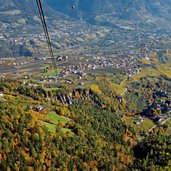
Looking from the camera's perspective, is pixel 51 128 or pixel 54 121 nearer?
pixel 51 128

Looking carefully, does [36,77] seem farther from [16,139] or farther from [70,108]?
[16,139]

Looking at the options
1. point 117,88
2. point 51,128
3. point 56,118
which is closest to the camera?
point 51,128

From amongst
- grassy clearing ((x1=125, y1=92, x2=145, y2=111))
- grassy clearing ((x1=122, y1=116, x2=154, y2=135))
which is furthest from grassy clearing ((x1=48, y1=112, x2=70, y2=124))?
grassy clearing ((x1=125, y1=92, x2=145, y2=111))

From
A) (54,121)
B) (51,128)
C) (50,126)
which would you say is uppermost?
(51,128)

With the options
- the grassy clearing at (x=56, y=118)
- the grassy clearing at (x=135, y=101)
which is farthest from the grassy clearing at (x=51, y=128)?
the grassy clearing at (x=135, y=101)

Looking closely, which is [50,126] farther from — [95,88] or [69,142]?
[95,88]

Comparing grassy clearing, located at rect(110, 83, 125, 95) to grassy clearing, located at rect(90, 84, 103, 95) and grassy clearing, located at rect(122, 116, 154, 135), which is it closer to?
grassy clearing, located at rect(90, 84, 103, 95)

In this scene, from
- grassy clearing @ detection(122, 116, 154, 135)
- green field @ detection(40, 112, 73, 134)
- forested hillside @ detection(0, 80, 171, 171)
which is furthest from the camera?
grassy clearing @ detection(122, 116, 154, 135)

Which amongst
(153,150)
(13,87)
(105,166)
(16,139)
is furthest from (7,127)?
(13,87)

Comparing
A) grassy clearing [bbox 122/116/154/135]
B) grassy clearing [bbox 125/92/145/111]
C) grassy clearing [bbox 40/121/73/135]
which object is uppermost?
grassy clearing [bbox 40/121/73/135]

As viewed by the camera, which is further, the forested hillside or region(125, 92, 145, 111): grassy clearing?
region(125, 92, 145, 111): grassy clearing

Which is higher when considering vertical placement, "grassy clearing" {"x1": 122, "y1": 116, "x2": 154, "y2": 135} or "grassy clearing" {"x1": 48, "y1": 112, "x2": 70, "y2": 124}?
"grassy clearing" {"x1": 48, "y1": 112, "x2": 70, "y2": 124}

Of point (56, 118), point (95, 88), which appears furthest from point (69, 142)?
point (95, 88)
